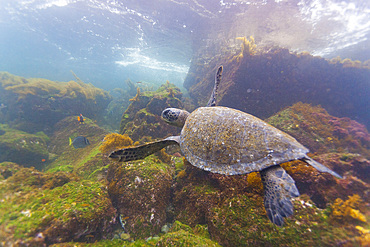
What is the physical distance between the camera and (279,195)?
5.54 ft

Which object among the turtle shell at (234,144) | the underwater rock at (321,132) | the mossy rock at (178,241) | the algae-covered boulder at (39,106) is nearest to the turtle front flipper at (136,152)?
the turtle shell at (234,144)

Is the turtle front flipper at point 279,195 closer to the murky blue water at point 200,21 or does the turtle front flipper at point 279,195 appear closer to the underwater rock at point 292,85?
the underwater rock at point 292,85

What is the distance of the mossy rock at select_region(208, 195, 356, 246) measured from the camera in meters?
1.59

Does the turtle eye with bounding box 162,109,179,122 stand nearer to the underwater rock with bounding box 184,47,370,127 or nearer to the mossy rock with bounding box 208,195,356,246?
the mossy rock with bounding box 208,195,356,246

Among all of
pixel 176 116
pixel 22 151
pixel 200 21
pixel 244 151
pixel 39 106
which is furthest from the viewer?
pixel 200 21

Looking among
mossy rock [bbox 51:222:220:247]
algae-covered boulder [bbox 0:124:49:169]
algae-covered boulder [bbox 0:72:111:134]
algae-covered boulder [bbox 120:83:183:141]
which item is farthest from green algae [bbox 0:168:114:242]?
algae-covered boulder [bbox 0:72:111:134]

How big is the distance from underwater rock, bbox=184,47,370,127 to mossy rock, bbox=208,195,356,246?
5811mm

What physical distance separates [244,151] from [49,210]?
11.1 ft

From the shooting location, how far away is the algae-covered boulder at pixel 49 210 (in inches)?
74.4

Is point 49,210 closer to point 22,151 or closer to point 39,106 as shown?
point 22,151

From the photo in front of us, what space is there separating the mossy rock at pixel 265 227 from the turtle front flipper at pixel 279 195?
0.80 ft

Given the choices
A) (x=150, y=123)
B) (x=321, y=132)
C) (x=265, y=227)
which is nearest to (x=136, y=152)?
(x=265, y=227)

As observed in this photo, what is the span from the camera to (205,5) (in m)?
9.97

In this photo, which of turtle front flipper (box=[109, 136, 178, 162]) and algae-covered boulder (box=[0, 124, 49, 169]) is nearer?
turtle front flipper (box=[109, 136, 178, 162])
